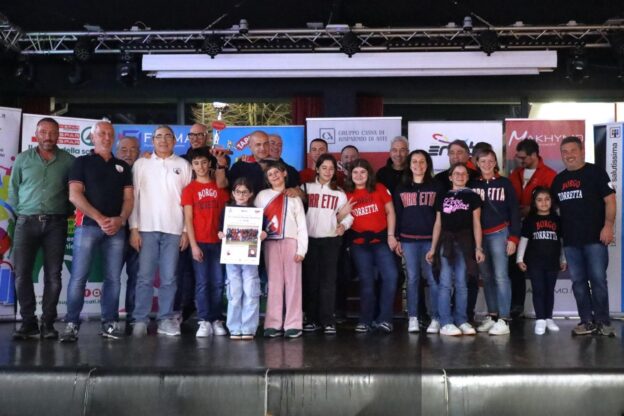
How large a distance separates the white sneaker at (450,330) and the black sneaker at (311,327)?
99cm

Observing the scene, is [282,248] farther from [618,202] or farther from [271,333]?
[618,202]

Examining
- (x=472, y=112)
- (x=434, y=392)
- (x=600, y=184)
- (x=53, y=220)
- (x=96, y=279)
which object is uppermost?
(x=472, y=112)

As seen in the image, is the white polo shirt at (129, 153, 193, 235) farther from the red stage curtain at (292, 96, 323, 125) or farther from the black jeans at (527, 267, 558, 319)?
the red stage curtain at (292, 96, 323, 125)

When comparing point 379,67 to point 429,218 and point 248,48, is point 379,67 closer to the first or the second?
point 248,48

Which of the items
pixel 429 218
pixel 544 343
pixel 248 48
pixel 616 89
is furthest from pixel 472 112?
pixel 544 343

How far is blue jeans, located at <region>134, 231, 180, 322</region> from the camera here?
199 inches

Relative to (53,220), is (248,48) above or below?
above

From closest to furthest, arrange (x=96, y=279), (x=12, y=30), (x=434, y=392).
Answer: (x=434, y=392) < (x=96, y=279) < (x=12, y=30)

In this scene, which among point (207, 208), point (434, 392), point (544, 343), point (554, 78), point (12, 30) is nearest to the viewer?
point (434, 392)

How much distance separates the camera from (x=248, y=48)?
7117mm

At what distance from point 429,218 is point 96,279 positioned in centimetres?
315

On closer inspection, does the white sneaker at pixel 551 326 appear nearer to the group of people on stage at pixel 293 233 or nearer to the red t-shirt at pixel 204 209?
the group of people on stage at pixel 293 233

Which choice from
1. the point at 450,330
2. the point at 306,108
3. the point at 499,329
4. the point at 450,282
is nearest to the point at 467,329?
the point at 450,330

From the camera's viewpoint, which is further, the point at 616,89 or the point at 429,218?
the point at 616,89
